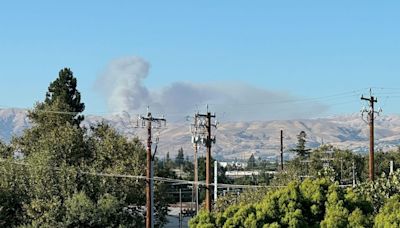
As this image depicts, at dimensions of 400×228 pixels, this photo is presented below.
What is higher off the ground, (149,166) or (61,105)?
(61,105)

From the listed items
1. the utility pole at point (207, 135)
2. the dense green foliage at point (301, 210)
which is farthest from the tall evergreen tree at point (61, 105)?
the dense green foliage at point (301, 210)

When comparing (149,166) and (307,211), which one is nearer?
(307,211)

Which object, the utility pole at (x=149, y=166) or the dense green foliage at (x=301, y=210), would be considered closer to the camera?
the dense green foliage at (x=301, y=210)

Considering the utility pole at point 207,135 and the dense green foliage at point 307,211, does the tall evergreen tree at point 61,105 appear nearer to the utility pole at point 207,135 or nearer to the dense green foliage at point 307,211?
the utility pole at point 207,135

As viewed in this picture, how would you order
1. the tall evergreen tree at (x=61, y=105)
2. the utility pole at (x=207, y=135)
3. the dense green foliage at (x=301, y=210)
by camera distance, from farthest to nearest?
1. the tall evergreen tree at (x=61, y=105)
2. the utility pole at (x=207, y=135)
3. the dense green foliage at (x=301, y=210)

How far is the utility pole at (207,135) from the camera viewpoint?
126ft

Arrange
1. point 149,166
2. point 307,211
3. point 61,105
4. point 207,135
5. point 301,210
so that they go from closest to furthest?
point 301,210
point 307,211
point 149,166
point 207,135
point 61,105

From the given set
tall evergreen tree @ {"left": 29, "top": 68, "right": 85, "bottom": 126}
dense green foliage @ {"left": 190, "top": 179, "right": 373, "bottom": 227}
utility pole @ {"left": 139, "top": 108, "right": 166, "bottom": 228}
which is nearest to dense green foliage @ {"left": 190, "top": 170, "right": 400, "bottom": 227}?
dense green foliage @ {"left": 190, "top": 179, "right": 373, "bottom": 227}

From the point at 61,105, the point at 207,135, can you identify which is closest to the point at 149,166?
the point at 207,135

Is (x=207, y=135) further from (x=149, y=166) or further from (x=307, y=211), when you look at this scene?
(x=307, y=211)

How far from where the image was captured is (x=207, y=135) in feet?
133

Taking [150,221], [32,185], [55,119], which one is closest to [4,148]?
[55,119]

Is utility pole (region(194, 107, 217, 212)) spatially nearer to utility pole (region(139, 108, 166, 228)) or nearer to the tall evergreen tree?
utility pole (region(139, 108, 166, 228))

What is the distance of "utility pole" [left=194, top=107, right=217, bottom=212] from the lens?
38347mm
